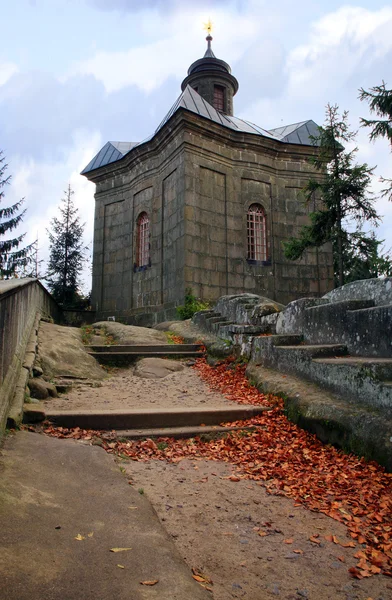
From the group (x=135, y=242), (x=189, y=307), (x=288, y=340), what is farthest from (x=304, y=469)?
(x=135, y=242)

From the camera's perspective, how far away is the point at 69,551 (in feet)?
6.94

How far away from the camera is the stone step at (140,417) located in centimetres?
441

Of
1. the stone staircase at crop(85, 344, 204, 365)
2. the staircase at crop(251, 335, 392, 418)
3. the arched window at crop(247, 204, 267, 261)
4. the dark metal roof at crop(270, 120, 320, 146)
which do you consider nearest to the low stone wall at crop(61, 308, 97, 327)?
the arched window at crop(247, 204, 267, 261)

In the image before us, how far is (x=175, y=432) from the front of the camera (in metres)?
4.57

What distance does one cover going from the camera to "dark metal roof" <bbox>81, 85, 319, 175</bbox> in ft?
55.3

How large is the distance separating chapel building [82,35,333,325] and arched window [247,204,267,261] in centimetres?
4

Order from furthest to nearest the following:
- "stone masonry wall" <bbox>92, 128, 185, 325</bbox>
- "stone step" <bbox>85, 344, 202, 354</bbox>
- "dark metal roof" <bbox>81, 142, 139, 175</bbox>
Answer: "dark metal roof" <bbox>81, 142, 139, 175</bbox>, "stone masonry wall" <bbox>92, 128, 185, 325</bbox>, "stone step" <bbox>85, 344, 202, 354</bbox>

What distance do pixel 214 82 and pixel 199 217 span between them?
12.1 meters

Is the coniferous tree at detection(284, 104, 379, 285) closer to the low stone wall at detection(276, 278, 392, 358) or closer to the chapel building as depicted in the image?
the chapel building

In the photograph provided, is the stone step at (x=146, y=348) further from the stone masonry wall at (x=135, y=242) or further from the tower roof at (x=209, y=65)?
the tower roof at (x=209, y=65)

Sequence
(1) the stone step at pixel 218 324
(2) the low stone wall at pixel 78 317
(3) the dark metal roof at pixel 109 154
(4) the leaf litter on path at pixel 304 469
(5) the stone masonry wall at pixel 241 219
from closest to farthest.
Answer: (4) the leaf litter on path at pixel 304 469
(1) the stone step at pixel 218 324
(5) the stone masonry wall at pixel 241 219
(2) the low stone wall at pixel 78 317
(3) the dark metal roof at pixel 109 154

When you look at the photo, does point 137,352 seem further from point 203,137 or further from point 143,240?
point 203,137

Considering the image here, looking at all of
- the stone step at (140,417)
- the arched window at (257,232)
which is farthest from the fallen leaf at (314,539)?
the arched window at (257,232)

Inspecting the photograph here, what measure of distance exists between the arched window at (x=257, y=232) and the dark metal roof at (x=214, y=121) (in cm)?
319
